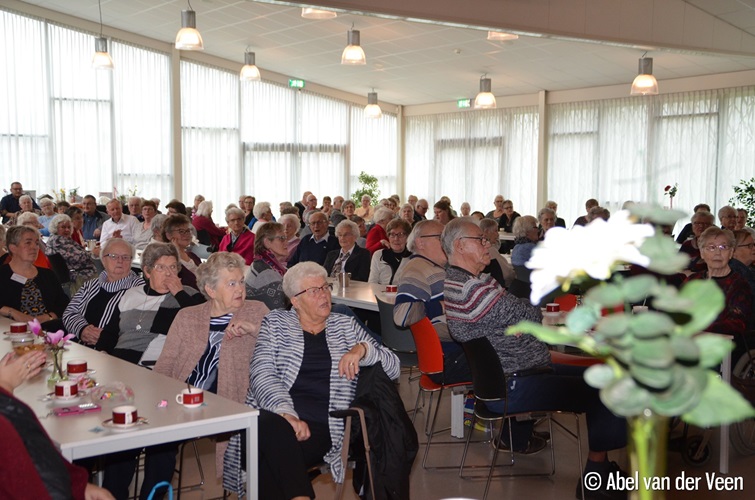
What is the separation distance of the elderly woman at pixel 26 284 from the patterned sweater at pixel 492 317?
105 inches

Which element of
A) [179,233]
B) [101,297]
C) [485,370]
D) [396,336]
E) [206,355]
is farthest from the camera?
[179,233]

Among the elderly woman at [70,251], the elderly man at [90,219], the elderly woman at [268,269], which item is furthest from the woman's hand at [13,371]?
the elderly man at [90,219]

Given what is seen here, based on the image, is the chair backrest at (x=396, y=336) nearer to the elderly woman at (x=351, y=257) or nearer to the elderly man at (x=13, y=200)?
the elderly woman at (x=351, y=257)

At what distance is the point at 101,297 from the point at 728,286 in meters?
3.59

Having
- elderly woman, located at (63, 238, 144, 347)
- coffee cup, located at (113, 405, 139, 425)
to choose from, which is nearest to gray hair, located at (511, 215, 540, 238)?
elderly woman, located at (63, 238, 144, 347)

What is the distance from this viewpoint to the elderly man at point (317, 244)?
7887 mm

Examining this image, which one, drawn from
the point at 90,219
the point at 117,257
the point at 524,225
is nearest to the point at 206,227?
the point at 90,219

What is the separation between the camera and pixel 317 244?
7977mm

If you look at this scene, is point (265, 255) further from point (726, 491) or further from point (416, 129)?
point (416, 129)

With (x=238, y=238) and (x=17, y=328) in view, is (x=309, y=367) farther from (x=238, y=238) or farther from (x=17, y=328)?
(x=238, y=238)

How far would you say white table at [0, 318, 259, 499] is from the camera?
102 inches

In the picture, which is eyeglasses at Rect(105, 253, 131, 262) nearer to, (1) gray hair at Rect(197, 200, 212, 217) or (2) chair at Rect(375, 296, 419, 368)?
(2) chair at Rect(375, 296, 419, 368)

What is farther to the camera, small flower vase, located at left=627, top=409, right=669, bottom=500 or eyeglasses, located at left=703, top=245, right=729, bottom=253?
eyeglasses, located at left=703, top=245, right=729, bottom=253

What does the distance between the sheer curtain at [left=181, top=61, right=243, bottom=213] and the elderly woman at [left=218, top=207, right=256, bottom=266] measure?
25.9 ft
